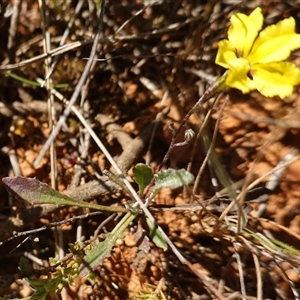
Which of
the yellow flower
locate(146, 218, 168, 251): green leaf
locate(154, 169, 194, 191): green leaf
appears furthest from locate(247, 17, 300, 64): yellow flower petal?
locate(146, 218, 168, 251): green leaf

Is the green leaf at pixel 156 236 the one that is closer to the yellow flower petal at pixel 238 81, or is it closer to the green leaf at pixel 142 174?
the green leaf at pixel 142 174

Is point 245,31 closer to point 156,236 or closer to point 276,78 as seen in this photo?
point 276,78

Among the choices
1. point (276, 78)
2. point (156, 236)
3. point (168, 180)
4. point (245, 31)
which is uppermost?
point (245, 31)

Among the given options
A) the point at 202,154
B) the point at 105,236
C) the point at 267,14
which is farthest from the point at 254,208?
the point at 267,14

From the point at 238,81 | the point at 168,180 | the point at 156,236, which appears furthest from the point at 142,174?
the point at 238,81

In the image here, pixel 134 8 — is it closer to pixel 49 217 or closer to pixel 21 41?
pixel 21 41

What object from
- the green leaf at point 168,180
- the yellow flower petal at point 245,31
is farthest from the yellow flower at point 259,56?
the green leaf at point 168,180

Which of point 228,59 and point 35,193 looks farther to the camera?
point 35,193
